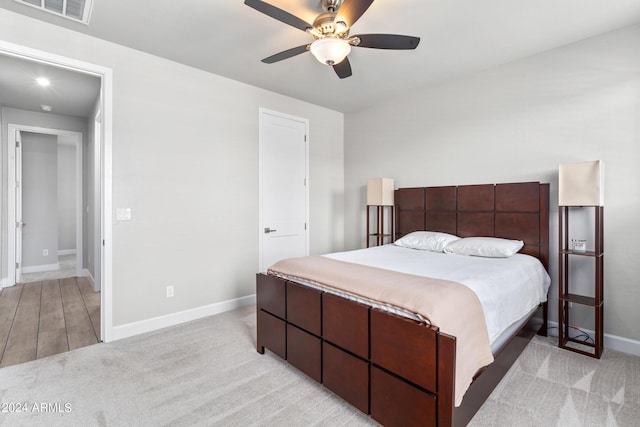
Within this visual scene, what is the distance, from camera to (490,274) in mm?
2059

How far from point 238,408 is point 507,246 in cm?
253

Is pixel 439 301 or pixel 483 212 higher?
pixel 483 212

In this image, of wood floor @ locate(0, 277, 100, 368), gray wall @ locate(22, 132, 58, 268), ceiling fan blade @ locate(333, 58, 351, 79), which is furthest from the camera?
gray wall @ locate(22, 132, 58, 268)

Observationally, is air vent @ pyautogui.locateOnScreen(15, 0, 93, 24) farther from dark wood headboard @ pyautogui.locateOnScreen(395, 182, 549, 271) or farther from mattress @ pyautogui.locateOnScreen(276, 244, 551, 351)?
dark wood headboard @ pyautogui.locateOnScreen(395, 182, 549, 271)

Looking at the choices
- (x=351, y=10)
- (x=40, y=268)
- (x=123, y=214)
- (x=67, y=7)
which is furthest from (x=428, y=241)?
(x=40, y=268)

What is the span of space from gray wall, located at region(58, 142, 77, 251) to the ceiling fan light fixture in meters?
7.12

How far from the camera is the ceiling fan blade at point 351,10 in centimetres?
171

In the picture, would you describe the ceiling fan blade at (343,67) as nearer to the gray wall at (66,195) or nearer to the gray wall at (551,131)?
the gray wall at (551,131)

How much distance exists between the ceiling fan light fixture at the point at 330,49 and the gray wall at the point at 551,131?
205 cm

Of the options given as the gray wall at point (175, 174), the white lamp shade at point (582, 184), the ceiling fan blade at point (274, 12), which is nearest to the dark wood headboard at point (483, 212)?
the white lamp shade at point (582, 184)

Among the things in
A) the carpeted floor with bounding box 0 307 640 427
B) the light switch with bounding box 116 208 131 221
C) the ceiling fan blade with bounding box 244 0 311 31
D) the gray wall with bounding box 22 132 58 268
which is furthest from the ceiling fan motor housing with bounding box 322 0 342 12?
the gray wall with bounding box 22 132 58 268

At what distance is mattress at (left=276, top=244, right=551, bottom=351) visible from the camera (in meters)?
1.81

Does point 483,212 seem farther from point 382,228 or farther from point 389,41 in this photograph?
point 389,41

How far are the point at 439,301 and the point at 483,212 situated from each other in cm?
213
